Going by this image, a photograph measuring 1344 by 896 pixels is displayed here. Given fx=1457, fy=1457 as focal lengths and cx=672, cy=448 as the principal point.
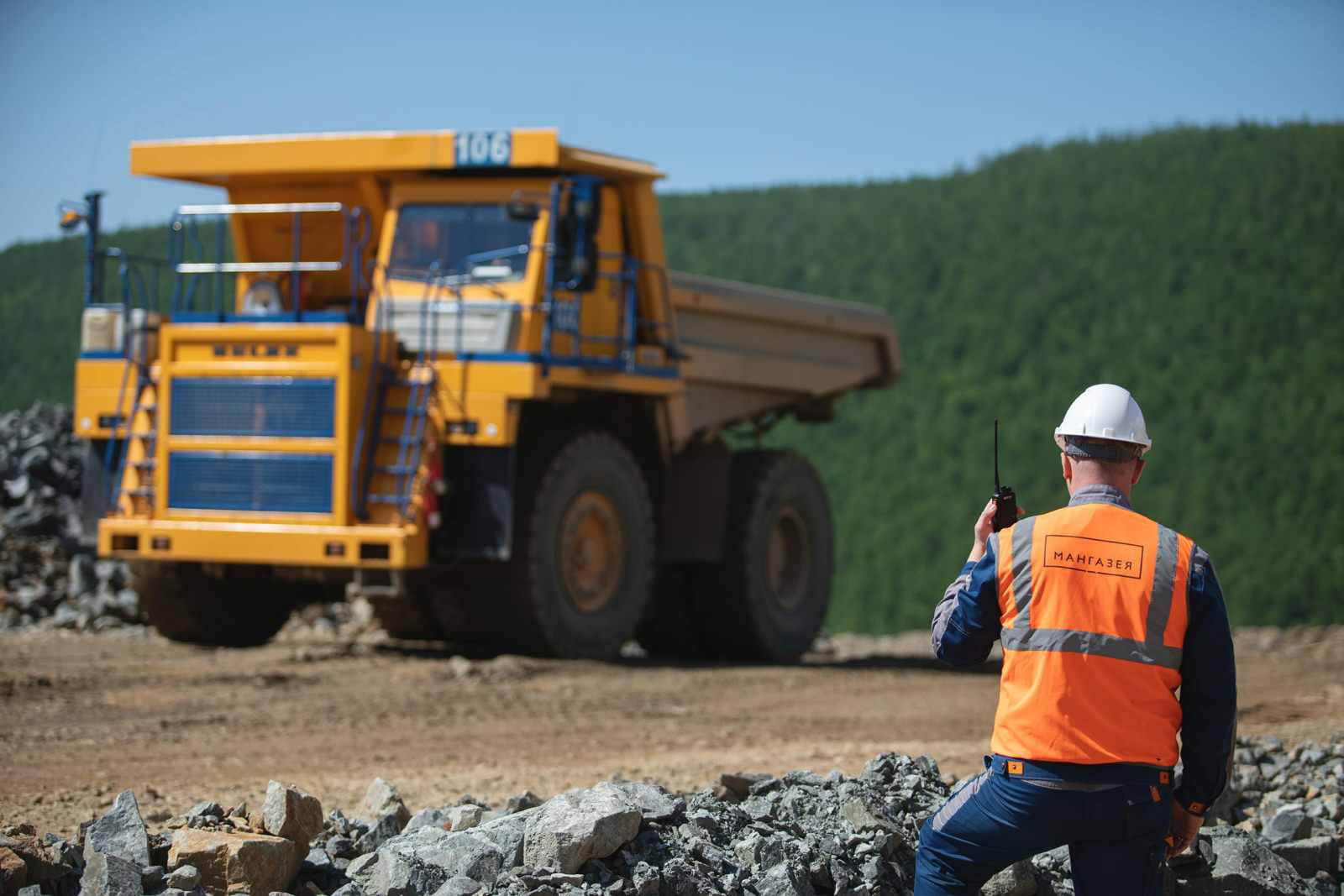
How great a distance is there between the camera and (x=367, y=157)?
360 inches

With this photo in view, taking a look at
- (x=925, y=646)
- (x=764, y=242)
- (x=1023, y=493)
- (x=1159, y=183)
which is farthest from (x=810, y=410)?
(x=764, y=242)

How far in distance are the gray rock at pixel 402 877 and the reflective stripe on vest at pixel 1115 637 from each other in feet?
5.52

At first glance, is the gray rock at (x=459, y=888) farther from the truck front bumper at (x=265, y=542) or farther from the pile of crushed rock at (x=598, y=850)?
the truck front bumper at (x=265, y=542)

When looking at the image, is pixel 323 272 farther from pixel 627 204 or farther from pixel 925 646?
pixel 925 646

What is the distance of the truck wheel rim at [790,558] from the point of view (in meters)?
11.8

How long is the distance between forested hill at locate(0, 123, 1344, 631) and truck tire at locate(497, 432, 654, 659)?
14075 mm

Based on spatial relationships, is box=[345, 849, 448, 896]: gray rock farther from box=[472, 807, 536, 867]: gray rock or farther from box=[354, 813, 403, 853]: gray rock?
box=[354, 813, 403, 853]: gray rock

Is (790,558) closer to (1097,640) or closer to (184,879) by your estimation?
(184,879)

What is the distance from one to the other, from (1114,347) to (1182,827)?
2635 cm

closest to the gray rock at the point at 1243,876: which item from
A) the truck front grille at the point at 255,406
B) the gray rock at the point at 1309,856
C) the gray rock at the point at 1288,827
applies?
the gray rock at the point at 1309,856

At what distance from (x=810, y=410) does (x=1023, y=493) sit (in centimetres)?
1301

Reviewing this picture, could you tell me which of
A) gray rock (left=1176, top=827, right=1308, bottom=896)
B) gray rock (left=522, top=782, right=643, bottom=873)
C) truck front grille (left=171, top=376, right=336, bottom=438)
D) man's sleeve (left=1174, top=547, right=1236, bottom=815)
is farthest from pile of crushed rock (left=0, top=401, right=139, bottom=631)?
man's sleeve (left=1174, top=547, right=1236, bottom=815)

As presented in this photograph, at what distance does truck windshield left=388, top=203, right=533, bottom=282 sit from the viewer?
894cm

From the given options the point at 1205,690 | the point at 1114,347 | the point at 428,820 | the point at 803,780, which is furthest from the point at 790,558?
the point at 1114,347
